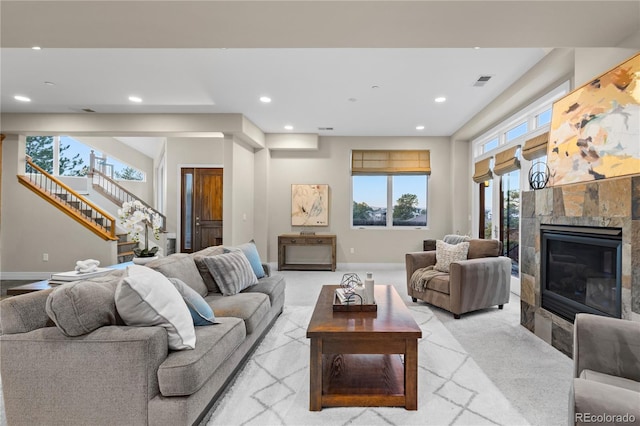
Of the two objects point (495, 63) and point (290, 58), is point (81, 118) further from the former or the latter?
point (495, 63)

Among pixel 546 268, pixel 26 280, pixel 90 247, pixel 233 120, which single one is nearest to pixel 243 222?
pixel 233 120

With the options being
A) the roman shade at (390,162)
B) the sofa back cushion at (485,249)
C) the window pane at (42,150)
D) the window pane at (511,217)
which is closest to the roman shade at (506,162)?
the window pane at (511,217)

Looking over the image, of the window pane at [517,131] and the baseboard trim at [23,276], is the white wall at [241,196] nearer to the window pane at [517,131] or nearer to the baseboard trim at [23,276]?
the baseboard trim at [23,276]

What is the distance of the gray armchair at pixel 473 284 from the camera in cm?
357

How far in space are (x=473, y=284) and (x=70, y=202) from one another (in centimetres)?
741

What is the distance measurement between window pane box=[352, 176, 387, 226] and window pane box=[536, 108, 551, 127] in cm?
324

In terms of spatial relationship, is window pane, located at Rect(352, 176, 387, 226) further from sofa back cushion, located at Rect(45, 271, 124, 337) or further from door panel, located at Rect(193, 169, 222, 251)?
sofa back cushion, located at Rect(45, 271, 124, 337)

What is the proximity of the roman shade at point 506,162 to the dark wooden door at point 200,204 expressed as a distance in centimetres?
589

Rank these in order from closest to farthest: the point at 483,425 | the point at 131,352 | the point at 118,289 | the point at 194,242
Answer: the point at 131,352 → the point at 118,289 → the point at 483,425 → the point at 194,242

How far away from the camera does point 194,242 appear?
7.78 metres

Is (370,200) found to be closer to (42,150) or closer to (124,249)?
(124,249)

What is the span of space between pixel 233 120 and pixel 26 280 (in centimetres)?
478

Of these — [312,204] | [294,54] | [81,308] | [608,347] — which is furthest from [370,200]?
Result: [81,308]

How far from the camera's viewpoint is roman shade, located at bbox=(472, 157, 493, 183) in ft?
18.2
